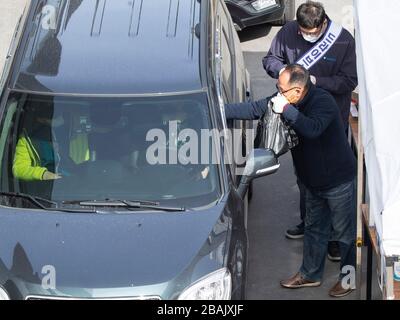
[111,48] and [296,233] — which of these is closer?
[111,48]

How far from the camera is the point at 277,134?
7617mm

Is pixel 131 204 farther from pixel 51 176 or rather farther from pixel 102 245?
pixel 51 176

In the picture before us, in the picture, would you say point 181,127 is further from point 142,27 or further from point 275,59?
point 275,59

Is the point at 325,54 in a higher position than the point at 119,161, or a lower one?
higher

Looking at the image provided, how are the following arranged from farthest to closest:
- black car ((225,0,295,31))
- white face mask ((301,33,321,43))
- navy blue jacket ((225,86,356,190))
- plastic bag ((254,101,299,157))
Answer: black car ((225,0,295,31)) → white face mask ((301,33,321,43)) → plastic bag ((254,101,299,157)) → navy blue jacket ((225,86,356,190))

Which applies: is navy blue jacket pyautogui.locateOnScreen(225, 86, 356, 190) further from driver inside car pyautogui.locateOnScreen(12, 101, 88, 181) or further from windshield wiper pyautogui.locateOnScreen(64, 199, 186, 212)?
driver inside car pyautogui.locateOnScreen(12, 101, 88, 181)

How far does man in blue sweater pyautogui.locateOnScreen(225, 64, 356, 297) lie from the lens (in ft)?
24.5

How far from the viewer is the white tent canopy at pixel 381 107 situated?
19.0 feet

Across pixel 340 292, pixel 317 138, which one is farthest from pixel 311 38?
pixel 340 292

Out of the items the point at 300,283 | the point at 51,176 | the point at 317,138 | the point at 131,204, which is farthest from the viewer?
the point at 300,283

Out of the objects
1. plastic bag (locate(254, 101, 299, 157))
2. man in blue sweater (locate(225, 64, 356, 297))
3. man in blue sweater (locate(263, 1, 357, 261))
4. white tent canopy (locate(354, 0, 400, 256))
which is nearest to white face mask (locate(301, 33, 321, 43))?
man in blue sweater (locate(263, 1, 357, 261))

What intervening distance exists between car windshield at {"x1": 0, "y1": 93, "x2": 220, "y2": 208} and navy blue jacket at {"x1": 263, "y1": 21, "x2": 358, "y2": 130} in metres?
1.65

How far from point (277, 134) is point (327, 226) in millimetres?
910
